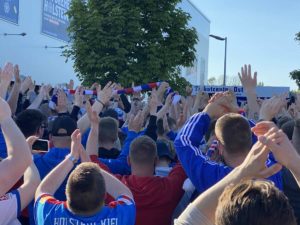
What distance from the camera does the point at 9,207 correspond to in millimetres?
2895

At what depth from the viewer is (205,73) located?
206 ft

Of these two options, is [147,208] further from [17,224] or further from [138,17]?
[138,17]

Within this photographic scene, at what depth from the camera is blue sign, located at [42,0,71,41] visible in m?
31.7

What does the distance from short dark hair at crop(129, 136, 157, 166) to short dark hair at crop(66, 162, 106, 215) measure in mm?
914

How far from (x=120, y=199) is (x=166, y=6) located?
18.5m

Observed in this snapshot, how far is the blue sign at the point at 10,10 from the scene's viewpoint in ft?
85.5

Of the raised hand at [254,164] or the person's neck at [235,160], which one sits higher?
the raised hand at [254,164]

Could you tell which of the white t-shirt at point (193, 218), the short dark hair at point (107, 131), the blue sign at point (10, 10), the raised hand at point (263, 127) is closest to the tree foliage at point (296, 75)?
the blue sign at point (10, 10)

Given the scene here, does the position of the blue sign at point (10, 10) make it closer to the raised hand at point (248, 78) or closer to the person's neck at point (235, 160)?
the raised hand at point (248, 78)

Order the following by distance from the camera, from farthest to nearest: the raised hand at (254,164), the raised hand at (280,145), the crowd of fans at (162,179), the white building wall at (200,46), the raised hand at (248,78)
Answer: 1. the white building wall at (200,46)
2. the raised hand at (248,78)
3. the raised hand at (254,164)
4. the raised hand at (280,145)
5. the crowd of fans at (162,179)

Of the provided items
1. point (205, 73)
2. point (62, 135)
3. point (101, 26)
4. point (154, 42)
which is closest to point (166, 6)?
point (154, 42)

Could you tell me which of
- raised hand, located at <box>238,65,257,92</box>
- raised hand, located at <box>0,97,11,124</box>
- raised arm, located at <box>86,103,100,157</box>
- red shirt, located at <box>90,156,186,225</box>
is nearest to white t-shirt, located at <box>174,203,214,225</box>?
raised hand, located at <box>0,97,11,124</box>

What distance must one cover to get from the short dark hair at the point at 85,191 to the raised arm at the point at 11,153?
0.29 m

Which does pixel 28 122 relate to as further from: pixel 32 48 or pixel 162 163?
pixel 32 48
